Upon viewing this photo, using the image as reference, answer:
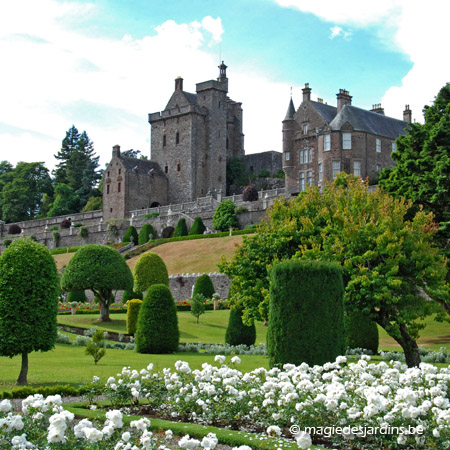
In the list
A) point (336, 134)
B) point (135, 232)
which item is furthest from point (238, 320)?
point (135, 232)

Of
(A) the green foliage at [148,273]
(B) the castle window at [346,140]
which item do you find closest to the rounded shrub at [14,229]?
(B) the castle window at [346,140]

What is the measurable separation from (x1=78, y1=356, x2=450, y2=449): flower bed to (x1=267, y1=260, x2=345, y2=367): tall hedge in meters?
1.82

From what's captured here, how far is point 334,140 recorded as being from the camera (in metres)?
52.0

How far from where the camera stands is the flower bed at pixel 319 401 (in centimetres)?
875

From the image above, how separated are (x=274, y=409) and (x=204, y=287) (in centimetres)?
2884

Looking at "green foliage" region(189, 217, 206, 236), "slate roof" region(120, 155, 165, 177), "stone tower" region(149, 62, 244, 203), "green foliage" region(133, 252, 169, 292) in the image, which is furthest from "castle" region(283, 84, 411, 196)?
"slate roof" region(120, 155, 165, 177)

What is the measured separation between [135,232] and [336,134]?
70.7ft

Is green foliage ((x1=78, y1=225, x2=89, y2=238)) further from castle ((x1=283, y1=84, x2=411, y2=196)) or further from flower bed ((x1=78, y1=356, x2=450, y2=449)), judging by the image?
flower bed ((x1=78, y1=356, x2=450, y2=449))

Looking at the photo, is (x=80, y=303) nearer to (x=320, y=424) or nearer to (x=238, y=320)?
(x=238, y=320)

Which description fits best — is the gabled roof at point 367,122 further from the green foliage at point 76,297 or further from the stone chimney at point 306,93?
the green foliage at point 76,297

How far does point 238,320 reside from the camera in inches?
920

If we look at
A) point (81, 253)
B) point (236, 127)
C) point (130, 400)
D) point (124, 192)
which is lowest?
point (130, 400)

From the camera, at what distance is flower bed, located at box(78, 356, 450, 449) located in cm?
875

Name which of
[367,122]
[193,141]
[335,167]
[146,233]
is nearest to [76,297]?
[146,233]
